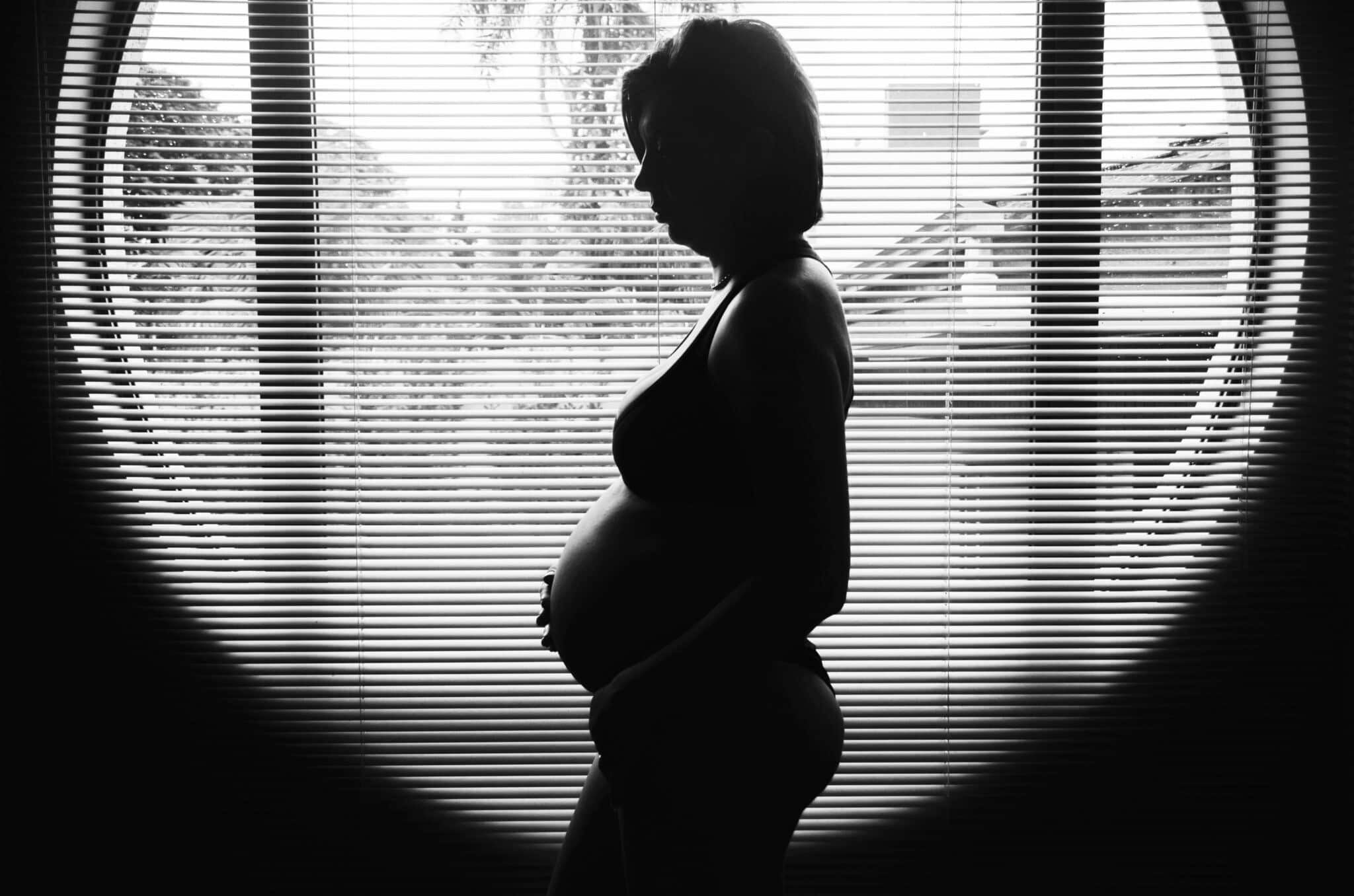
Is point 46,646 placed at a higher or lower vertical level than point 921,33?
lower

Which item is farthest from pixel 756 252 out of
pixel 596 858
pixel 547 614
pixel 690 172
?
pixel 596 858

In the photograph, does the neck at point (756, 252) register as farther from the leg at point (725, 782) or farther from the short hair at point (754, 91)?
the leg at point (725, 782)

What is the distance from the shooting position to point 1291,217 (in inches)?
67.9

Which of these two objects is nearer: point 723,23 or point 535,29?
point 723,23

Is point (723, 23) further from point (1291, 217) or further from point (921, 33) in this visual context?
point (1291, 217)

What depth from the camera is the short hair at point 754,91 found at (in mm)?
926

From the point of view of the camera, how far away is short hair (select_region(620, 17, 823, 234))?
93cm

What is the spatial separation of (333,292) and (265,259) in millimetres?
126

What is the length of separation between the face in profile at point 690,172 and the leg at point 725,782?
460 millimetres

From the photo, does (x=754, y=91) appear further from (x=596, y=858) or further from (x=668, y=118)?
(x=596, y=858)

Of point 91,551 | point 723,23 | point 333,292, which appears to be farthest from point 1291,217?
point 91,551

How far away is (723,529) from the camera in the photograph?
94 centimetres

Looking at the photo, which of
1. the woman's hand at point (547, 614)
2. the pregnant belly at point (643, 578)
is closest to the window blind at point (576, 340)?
the woman's hand at point (547, 614)

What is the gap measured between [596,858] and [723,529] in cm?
42
